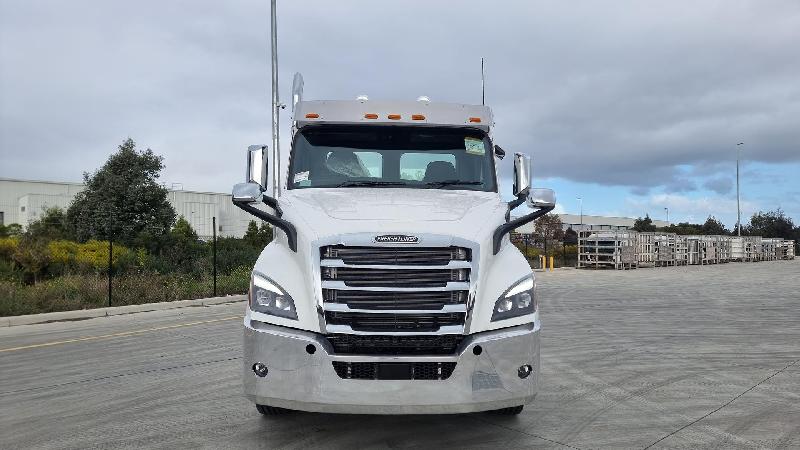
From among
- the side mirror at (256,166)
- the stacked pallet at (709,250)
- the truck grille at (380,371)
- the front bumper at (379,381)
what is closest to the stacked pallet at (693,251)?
the stacked pallet at (709,250)

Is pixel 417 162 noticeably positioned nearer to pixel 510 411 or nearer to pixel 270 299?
pixel 270 299

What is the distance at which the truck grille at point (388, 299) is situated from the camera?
4500 mm

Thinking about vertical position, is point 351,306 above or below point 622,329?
above

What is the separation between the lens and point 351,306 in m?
4.49

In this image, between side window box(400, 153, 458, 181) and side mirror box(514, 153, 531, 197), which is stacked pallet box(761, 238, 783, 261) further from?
side window box(400, 153, 458, 181)

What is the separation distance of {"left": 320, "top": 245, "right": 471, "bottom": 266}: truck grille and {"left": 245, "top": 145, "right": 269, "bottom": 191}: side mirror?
1596mm

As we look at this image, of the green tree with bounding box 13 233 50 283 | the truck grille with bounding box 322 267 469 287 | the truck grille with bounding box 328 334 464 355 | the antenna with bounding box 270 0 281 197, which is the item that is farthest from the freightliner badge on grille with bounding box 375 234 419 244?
the antenna with bounding box 270 0 281 197

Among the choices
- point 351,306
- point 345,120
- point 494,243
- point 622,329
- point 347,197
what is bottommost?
point 622,329

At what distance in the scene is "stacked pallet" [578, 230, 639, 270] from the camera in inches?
1638

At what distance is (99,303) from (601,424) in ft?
48.3

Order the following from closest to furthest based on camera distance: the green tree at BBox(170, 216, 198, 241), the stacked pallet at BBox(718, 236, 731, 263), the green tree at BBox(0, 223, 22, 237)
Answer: the green tree at BBox(0, 223, 22, 237) → the green tree at BBox(170, 216, 198, 241) → the stacked pallet at BBox(718, 236, 731, 263)

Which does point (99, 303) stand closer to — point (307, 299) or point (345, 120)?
point (345, 120)

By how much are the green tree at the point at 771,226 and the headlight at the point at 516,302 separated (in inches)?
4486

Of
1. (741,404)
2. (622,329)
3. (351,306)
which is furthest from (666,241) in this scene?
(351,306)
